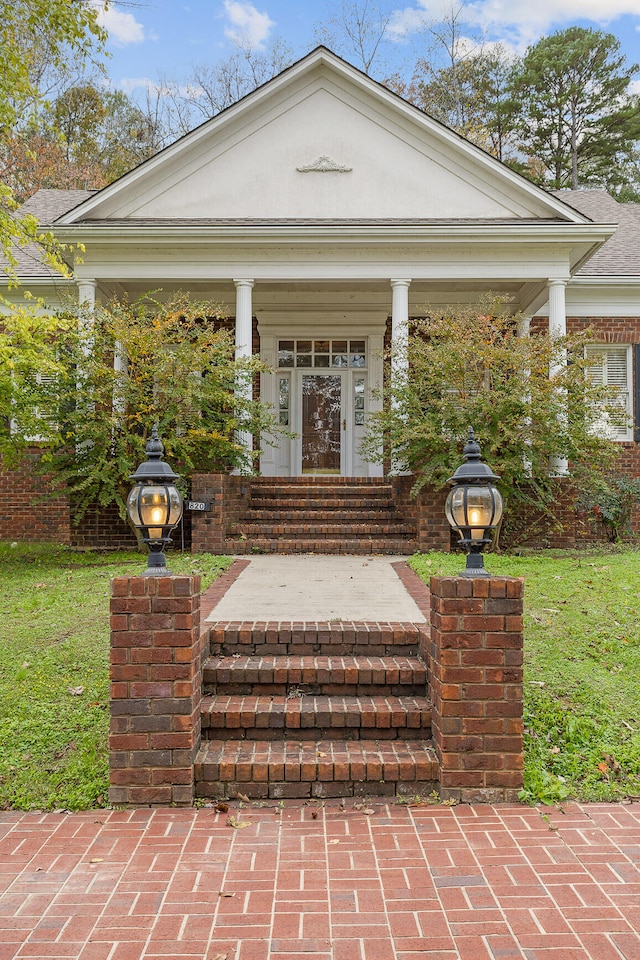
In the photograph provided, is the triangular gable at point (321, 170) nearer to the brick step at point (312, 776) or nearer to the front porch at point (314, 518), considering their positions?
the front porch at point (314, 518)

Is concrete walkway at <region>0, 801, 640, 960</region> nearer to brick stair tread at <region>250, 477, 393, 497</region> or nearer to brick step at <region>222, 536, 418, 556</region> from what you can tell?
brick step at <region>222, 536, 418, 556</region>

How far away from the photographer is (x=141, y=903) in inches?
92.9

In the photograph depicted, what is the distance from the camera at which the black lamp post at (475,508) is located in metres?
3.16

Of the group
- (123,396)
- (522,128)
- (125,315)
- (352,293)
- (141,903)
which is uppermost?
(522,128)

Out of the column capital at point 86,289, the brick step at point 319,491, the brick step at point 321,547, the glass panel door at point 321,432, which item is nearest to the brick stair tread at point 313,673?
the brick step at point 321,547

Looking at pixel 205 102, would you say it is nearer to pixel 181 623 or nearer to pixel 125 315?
pixel 125 315

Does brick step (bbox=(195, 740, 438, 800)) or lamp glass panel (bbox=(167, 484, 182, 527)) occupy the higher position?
lamp glass panel (bbox=(167, 484, 182, 527))

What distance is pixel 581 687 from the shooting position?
3969 millimetres

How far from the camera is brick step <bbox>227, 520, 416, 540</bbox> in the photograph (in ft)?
27.2

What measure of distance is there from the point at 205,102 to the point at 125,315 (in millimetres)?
18002

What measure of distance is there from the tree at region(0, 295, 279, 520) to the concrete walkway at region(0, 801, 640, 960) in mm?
5556

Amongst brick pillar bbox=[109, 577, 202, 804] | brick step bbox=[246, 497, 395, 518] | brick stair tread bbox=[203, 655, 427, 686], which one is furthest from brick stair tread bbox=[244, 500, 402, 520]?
brick pillar bbox=[109, 577, 202, 804]

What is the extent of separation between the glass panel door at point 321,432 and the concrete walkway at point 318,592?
5.16 meters

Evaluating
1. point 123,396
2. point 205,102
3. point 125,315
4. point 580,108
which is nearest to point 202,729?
point 123,396
